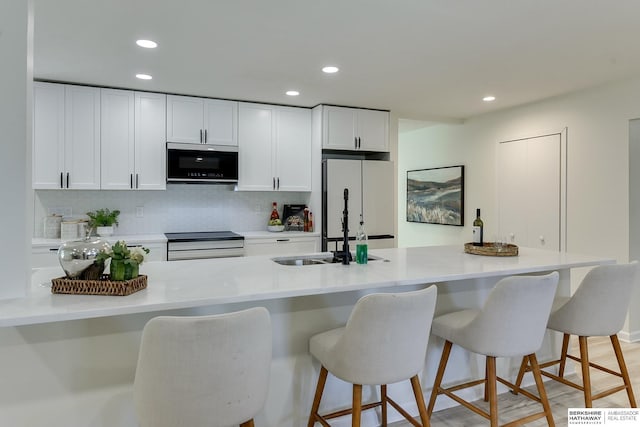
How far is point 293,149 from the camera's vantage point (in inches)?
187

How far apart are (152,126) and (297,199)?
184cm

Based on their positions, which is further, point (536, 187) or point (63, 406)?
point (536, 187)

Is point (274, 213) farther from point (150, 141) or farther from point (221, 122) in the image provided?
point (150, 141)

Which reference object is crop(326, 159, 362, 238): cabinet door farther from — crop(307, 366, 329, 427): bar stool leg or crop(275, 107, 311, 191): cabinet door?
crop(307, 366, 329, 427): bar stool leg

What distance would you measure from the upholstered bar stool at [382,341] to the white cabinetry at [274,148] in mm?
3071

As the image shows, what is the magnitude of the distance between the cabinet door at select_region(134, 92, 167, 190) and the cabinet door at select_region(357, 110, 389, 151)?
2.13 metres

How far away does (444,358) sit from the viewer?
7.48 feet

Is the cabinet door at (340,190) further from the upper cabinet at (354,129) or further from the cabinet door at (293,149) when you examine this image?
the cabinet door at (293,149)

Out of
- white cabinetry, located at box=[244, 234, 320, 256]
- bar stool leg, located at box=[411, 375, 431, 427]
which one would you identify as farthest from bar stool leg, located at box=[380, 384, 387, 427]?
white cabinetry, located at box=[244, 234, 320, 256]

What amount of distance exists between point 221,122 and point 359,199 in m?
1.72

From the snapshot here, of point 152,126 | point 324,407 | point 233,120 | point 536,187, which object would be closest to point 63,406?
point 324,407

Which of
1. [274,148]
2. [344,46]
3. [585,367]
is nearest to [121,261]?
[344,46]

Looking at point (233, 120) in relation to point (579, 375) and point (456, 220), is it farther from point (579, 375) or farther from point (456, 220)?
point (579, 375)

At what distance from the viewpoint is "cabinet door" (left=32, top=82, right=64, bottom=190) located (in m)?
3.72
